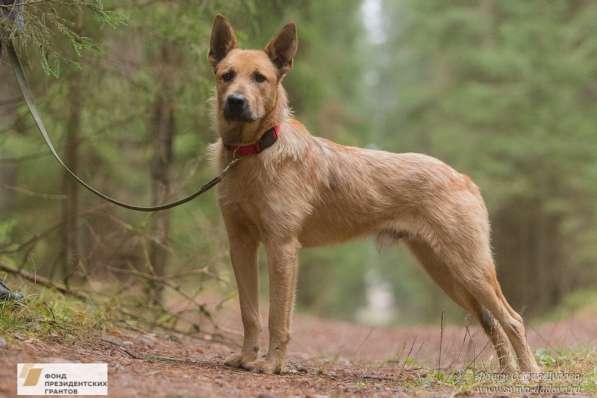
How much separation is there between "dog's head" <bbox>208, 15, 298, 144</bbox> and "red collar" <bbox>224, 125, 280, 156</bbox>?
0.09 meters

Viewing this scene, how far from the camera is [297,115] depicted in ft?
51.3

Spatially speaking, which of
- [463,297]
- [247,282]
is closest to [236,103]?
[247,282]

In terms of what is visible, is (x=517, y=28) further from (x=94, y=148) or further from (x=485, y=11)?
(x=94, y=148)

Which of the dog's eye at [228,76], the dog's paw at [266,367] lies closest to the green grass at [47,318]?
the dog's paw at [266,367]

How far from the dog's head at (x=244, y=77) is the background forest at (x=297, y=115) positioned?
1012mm

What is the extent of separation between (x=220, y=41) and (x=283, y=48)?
572mm

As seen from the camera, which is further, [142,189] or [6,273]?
[142,189]

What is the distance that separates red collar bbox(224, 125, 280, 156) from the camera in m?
5.42

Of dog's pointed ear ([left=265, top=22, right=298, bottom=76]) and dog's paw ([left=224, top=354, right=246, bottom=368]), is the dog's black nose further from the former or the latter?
dog's paw ([left=224, top=354, right=246, bottom=368])

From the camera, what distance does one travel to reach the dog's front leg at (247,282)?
221 inches

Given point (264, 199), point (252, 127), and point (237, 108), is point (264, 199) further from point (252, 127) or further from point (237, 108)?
point (237, 108)

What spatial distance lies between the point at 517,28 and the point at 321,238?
484 inches

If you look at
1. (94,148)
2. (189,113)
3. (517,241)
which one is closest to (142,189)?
(94,148)

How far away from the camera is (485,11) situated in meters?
19.9
